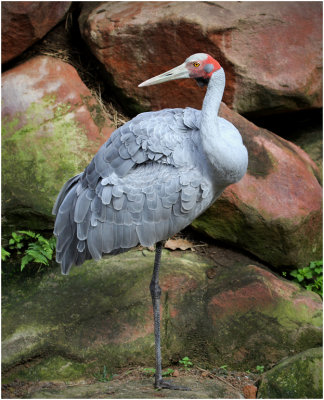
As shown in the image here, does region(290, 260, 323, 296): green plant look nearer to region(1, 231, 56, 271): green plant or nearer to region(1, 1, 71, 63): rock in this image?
region(1, 231, 56, 271): green plant

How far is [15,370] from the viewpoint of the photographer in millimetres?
4145

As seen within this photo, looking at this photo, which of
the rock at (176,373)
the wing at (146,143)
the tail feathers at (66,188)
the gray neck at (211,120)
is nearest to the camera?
the gray neck at (211,120)

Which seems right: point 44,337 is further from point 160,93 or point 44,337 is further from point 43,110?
point 160,93

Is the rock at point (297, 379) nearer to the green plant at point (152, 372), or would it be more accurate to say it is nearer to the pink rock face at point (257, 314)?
the pink rock face at point (257, 314)

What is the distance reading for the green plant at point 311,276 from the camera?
16.4 ft

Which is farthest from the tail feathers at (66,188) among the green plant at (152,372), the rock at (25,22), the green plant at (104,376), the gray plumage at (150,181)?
the rock at (25,22)

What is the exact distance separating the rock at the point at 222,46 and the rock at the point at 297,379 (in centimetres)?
273

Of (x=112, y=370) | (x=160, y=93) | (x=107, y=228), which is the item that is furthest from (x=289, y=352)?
(x=160, y=93)

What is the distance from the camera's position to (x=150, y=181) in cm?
353

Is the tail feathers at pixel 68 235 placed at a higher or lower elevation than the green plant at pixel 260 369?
higher

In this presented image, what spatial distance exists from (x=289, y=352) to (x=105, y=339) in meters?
1.49

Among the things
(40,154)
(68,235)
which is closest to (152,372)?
(68,235)

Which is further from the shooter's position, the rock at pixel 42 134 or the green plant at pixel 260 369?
the rock at pixel 42 134

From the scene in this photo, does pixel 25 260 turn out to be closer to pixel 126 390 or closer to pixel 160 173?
pixel 126 390
